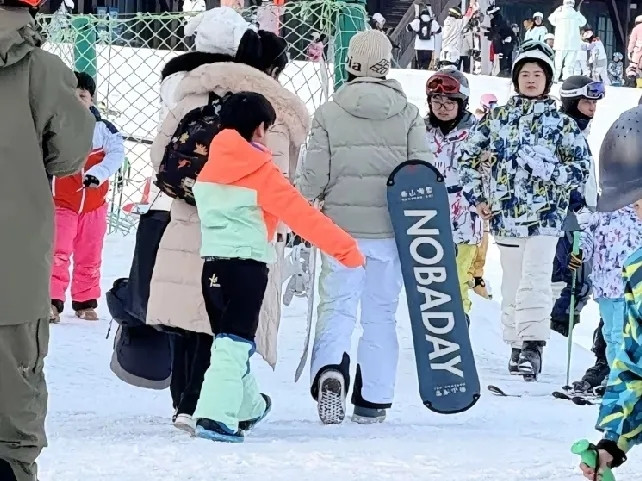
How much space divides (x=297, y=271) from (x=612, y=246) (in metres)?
2.20

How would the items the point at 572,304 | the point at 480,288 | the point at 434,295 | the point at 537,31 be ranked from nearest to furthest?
the point at 434,295 → the point at 572,304 → the point at 480,288 → the point at 537,31

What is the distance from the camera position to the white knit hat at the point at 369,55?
515 centimetres

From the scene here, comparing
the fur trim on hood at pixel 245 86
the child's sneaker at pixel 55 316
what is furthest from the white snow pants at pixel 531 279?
the child's sneaker at pixel 55 316

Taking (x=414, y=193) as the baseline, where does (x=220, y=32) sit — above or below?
above

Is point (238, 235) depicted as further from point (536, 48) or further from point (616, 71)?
point (616, 71)

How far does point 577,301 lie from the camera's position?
6.93 metres

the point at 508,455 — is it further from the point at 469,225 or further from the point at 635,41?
the point at 635,41

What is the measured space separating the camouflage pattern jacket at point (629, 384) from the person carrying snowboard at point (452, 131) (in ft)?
13.7

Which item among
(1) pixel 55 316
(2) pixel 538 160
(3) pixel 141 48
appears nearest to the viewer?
(2) pixel 538 160

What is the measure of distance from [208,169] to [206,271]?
13.1 inches

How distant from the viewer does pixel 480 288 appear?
980 cm

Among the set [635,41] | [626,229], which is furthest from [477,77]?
[626,229]

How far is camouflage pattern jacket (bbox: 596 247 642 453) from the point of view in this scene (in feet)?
8.35

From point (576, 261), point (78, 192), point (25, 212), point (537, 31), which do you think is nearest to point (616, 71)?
point (537, 31)
